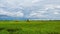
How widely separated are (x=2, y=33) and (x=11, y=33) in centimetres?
145

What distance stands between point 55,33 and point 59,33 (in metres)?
0.65

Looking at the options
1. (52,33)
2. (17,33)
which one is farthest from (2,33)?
(52,33)

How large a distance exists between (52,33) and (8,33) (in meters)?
7.25

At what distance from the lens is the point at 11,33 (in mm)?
26094

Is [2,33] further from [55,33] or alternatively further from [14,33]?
[55,33]

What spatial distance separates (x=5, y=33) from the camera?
25.8 m

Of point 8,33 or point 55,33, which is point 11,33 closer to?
point 8,33

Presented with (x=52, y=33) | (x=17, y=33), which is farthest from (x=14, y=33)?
(x=52, y=33)

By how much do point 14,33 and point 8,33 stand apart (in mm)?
988

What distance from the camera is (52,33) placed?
88.9ft

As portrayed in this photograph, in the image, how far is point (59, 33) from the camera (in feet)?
88.5

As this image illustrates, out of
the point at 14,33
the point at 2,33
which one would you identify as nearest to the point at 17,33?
the point at 14,33

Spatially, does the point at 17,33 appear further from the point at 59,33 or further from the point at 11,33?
the point at 59,33

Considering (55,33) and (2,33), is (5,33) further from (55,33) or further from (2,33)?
(55,33)
